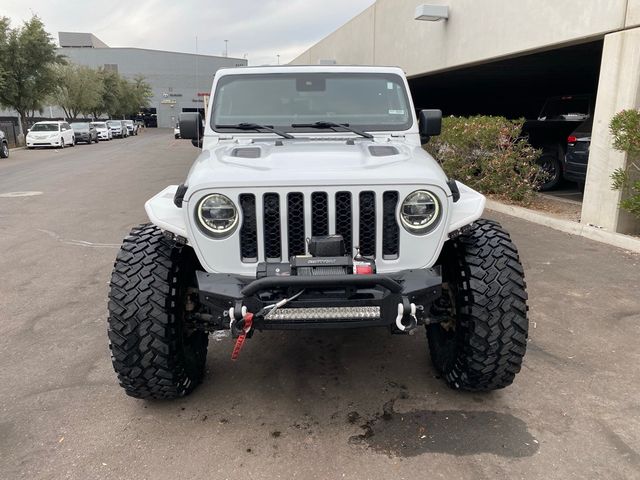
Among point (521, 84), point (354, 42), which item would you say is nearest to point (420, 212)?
point (521, 84)

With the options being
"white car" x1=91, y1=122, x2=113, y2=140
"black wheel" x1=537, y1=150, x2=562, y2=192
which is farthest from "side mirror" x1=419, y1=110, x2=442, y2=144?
"white car" x1=91, y1=122, x2=113, y2=140

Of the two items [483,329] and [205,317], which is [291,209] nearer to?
[205,317]

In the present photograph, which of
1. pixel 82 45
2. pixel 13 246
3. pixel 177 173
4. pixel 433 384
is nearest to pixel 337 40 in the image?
pixel 177 173

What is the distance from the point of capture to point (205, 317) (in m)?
2.88

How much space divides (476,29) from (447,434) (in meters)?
9.50

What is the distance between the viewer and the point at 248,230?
279cm

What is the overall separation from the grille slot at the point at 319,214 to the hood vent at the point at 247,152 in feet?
1.95

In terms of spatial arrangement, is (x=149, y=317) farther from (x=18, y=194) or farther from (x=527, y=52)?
(x=18, y=194)

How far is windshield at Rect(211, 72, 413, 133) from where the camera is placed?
4129mm

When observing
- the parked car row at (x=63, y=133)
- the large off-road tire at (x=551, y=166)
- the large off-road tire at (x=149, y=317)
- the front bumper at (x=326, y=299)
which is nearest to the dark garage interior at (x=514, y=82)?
the large off-road tire at (x=551, y=166)

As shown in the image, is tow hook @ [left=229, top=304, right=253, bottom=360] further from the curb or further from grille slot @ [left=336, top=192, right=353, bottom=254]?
the curb

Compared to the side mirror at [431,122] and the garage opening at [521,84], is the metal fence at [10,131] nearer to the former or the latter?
the garage opening at [521,84]

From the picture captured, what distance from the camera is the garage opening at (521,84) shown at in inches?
432

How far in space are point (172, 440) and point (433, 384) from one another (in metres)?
1.59
